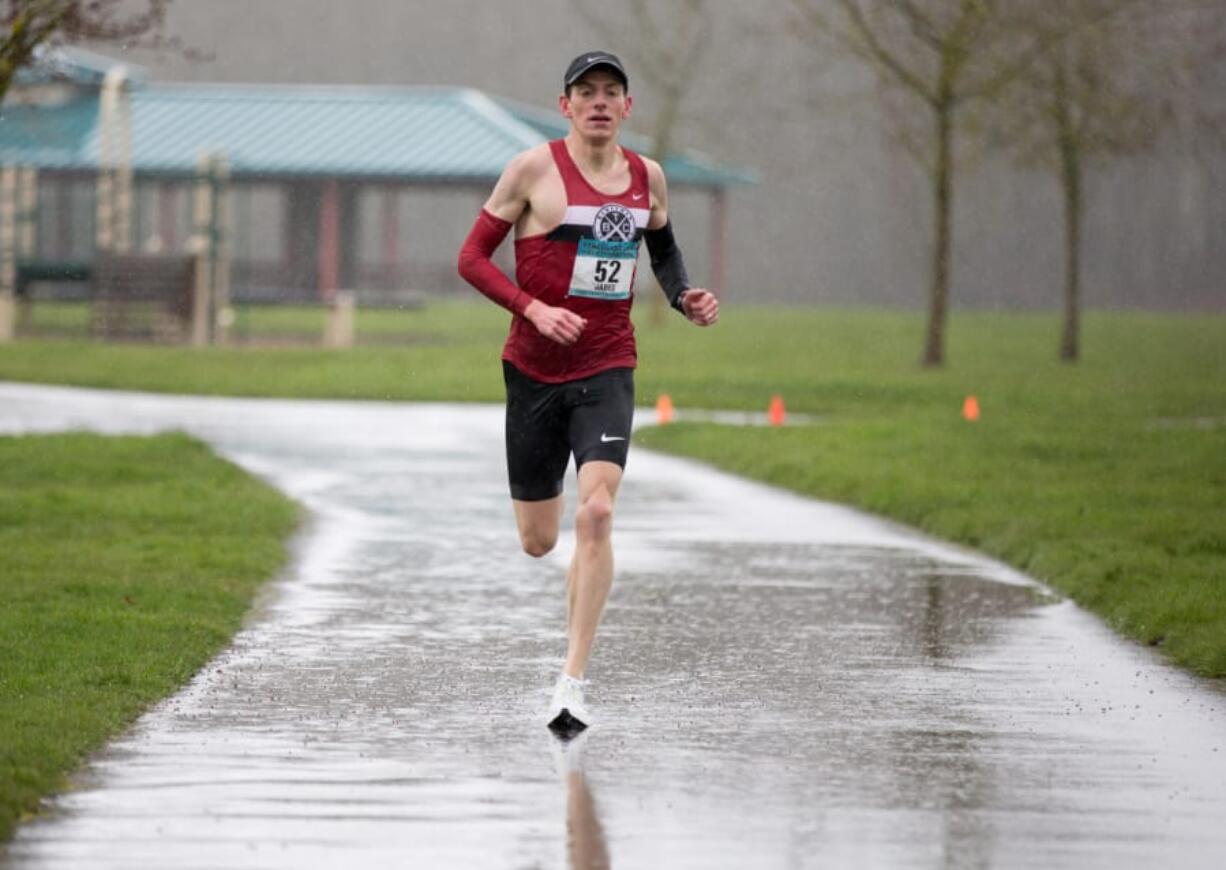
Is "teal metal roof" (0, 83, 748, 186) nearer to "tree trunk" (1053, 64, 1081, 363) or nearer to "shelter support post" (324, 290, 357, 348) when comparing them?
"shelter support post" (324, 290, 357, 348)

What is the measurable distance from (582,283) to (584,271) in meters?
0.04

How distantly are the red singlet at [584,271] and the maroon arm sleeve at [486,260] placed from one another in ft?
0.23

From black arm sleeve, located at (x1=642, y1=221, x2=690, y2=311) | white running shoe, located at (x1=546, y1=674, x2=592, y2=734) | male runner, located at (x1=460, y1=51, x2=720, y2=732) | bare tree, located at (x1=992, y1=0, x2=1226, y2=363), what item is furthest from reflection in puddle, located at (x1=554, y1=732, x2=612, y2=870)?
bare tree, located at (x1=992, y1=0, x2=1226, y2=363)

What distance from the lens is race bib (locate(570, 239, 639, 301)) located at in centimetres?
887

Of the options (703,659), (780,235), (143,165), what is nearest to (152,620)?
→ (703,659)

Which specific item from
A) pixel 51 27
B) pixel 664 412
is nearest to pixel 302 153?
pixel 664 412

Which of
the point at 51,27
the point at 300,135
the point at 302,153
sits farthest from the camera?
the point at 300,135

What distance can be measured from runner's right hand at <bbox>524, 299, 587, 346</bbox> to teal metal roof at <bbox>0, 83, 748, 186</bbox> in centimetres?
4305

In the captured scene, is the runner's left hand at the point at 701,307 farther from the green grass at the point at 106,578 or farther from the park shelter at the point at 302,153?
the park shelter at the point at 302,153

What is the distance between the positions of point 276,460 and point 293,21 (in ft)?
184

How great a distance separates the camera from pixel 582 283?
8.89 metres

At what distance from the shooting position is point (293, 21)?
246ft

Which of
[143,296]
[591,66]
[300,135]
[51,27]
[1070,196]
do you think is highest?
[300,135]

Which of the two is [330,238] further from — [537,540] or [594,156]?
[594,156]
